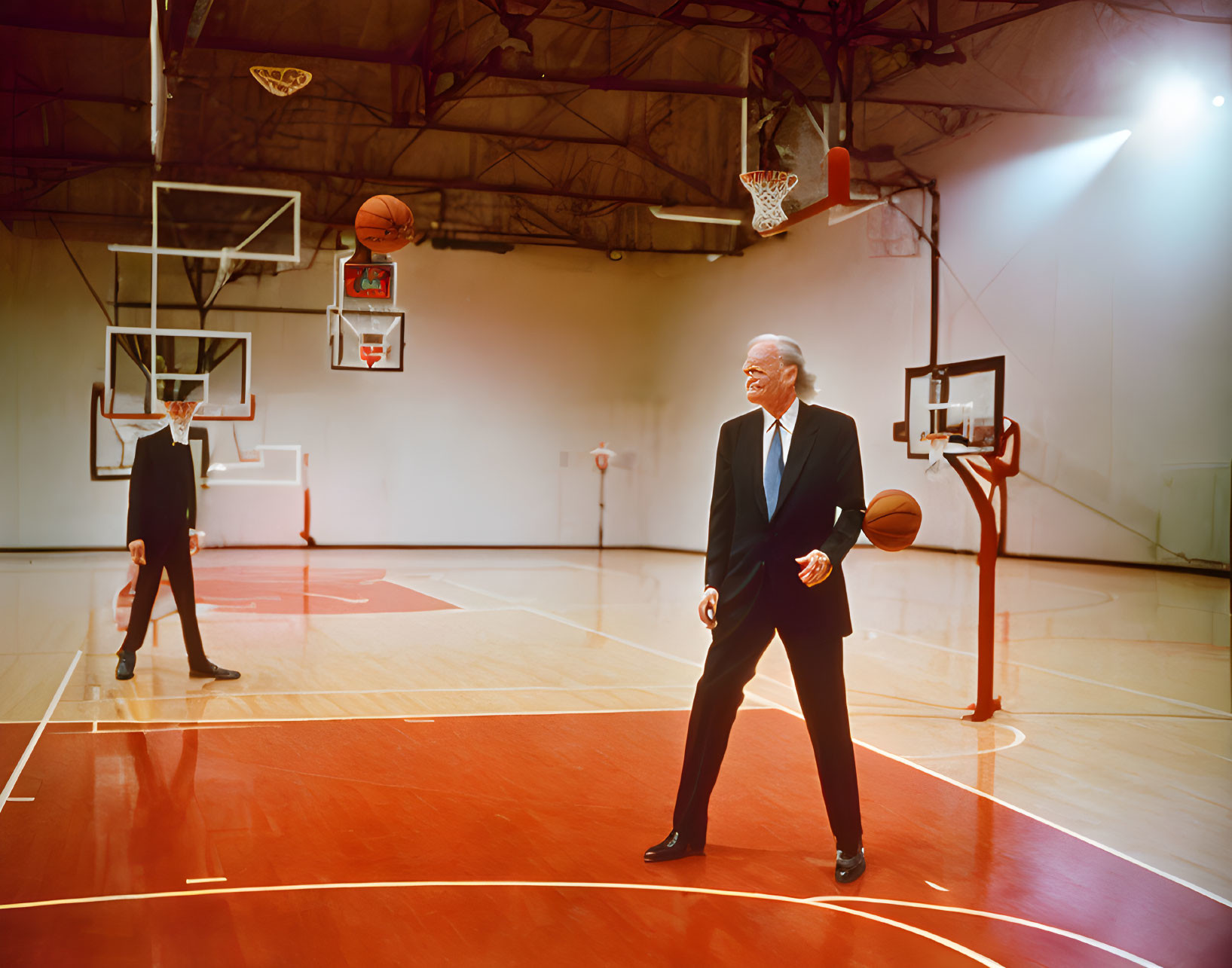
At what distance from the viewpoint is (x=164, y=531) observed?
6.32m

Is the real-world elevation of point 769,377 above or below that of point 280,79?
below

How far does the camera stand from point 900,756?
481cm

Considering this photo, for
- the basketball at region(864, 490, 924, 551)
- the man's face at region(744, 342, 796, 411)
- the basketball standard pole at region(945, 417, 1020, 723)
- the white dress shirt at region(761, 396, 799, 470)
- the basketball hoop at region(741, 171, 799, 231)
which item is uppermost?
the basketball hoop at region(741, 171, 799, 231)

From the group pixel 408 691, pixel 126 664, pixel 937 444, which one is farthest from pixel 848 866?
pixel 126 664

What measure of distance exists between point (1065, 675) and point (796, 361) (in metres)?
4.46

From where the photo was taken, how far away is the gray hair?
3.37m

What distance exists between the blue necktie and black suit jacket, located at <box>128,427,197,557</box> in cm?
415

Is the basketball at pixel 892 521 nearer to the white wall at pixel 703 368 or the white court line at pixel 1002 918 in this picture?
the white court line at pixel 1002 918

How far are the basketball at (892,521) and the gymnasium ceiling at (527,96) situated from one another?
6698 mm

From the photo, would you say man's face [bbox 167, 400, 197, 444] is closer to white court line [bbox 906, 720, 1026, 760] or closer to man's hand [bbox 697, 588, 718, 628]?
man's hand [bbox 697, 588, 718, 628]

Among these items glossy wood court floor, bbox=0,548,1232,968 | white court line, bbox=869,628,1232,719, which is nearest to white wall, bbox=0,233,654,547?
glossy wood court floor, bbox=0,548,1232,968

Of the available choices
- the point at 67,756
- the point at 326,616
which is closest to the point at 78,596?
the point at 326,616

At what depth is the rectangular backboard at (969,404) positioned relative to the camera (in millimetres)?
6309

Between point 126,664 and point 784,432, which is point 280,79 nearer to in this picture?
point 126,664
